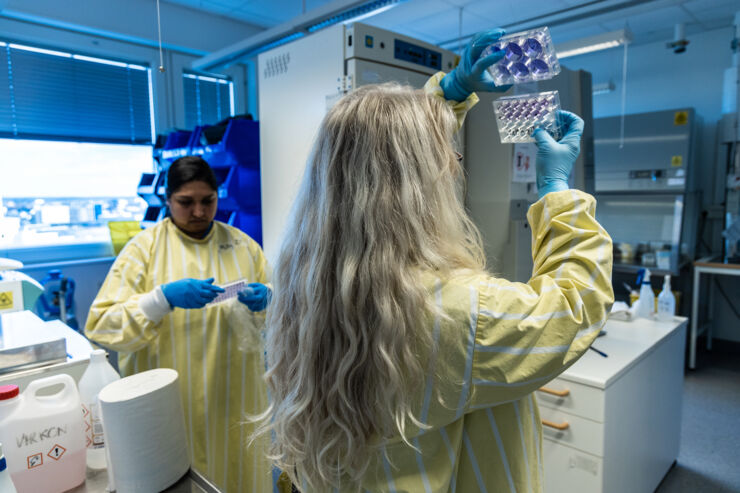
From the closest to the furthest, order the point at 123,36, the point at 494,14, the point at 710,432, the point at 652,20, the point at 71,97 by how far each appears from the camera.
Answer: the point at 710,432 → the point at 71,97 → the point at 123,36 → the point at 494,14 → the point at 652,20

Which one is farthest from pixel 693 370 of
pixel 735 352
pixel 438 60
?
pixel 438 60

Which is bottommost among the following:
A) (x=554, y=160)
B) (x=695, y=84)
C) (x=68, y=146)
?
(x=554, y=160)

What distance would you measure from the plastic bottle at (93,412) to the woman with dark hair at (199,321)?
35cm

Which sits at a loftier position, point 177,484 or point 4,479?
point 4,479

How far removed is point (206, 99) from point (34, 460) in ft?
11.6

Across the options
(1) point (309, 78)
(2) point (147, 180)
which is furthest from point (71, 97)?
(1) point (309, 78)

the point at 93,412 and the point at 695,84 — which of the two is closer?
the point at 93,412

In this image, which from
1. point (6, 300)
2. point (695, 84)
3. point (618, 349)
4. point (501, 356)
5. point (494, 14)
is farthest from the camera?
point (695, 84)

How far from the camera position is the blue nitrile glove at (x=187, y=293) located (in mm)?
1366

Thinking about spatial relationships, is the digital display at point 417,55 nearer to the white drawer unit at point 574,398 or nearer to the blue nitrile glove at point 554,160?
the blue nitrile glove at point 554,160

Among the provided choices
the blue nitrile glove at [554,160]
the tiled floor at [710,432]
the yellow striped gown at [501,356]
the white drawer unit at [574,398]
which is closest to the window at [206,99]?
the white drawer unit at [574,398]

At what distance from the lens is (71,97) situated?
3.19 m

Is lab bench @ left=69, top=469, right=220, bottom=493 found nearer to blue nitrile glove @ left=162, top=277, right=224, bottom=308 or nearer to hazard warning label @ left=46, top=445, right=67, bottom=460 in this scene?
hazard warning label @ left=46, top=445, right=67, bottom=460

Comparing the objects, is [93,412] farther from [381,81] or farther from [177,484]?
[381,81]
